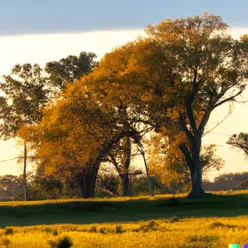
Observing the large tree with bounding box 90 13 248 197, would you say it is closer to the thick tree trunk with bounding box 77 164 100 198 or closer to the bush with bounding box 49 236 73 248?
the thick tree trunk with bounding box 77 164 100 198

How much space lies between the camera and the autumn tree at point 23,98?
74.2 metres

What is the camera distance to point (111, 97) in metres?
54.6

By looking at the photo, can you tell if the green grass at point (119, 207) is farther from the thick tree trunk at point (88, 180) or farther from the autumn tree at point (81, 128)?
the thick tree trunk at point (88, 180)

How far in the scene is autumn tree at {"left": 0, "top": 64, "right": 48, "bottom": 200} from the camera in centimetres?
7419

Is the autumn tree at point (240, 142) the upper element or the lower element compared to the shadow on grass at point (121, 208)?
upper

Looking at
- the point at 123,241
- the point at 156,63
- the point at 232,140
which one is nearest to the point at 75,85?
the point at 156,63

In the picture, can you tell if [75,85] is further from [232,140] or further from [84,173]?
[232,140]

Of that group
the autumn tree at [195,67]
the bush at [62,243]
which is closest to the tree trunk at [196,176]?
the autumn tree at [195,67]

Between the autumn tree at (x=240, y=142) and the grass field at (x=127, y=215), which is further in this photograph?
the autumn tree at (x=240, y=142)

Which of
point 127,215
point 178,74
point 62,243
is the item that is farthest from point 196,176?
point 62,243

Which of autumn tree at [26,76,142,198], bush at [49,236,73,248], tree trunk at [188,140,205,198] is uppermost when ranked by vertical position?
autumn tree at [26,76,142,198]

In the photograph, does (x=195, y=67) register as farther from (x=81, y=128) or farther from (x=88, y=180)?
(x=88, y=180)

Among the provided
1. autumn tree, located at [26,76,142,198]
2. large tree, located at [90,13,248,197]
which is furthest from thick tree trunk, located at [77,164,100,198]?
large tree, located at [90,13,248,197]

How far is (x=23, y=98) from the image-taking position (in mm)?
75000
